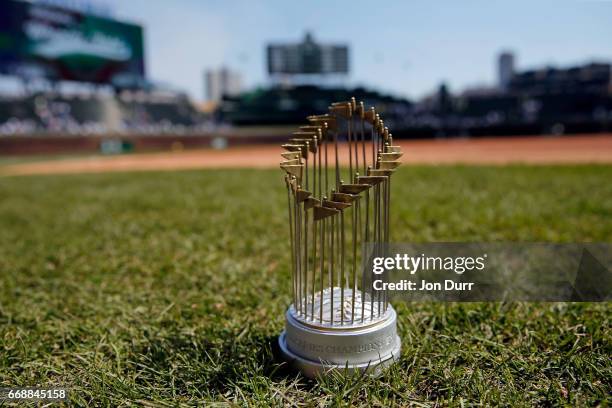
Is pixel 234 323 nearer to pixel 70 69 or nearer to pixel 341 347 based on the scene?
pixel 341 347

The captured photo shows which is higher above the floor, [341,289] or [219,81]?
[219,81]

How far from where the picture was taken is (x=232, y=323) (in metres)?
2.39

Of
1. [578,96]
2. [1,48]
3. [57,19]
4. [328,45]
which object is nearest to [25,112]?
[1,48]

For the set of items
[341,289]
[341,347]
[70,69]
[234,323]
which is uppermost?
[70,69]

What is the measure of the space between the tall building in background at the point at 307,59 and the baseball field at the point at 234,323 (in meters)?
53.1

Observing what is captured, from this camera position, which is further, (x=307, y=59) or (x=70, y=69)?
(x=307, y=59)

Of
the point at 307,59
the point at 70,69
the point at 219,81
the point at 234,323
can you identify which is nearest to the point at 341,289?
the point at 234,323

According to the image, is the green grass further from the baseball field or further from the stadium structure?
the stadium structure

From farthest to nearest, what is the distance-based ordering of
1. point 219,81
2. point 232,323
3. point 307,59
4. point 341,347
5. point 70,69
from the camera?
point 219,81 < point 307,59 < point 70,69 < point 232,323 < point 341,347

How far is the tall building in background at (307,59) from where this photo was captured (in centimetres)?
5566

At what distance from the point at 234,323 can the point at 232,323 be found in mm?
10

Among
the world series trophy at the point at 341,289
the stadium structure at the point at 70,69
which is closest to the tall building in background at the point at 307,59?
the stadium structure at the point at 70,69

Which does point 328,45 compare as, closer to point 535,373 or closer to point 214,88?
point 535,373

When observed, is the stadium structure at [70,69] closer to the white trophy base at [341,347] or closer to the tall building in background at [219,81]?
the white trophy base at [341,347]
